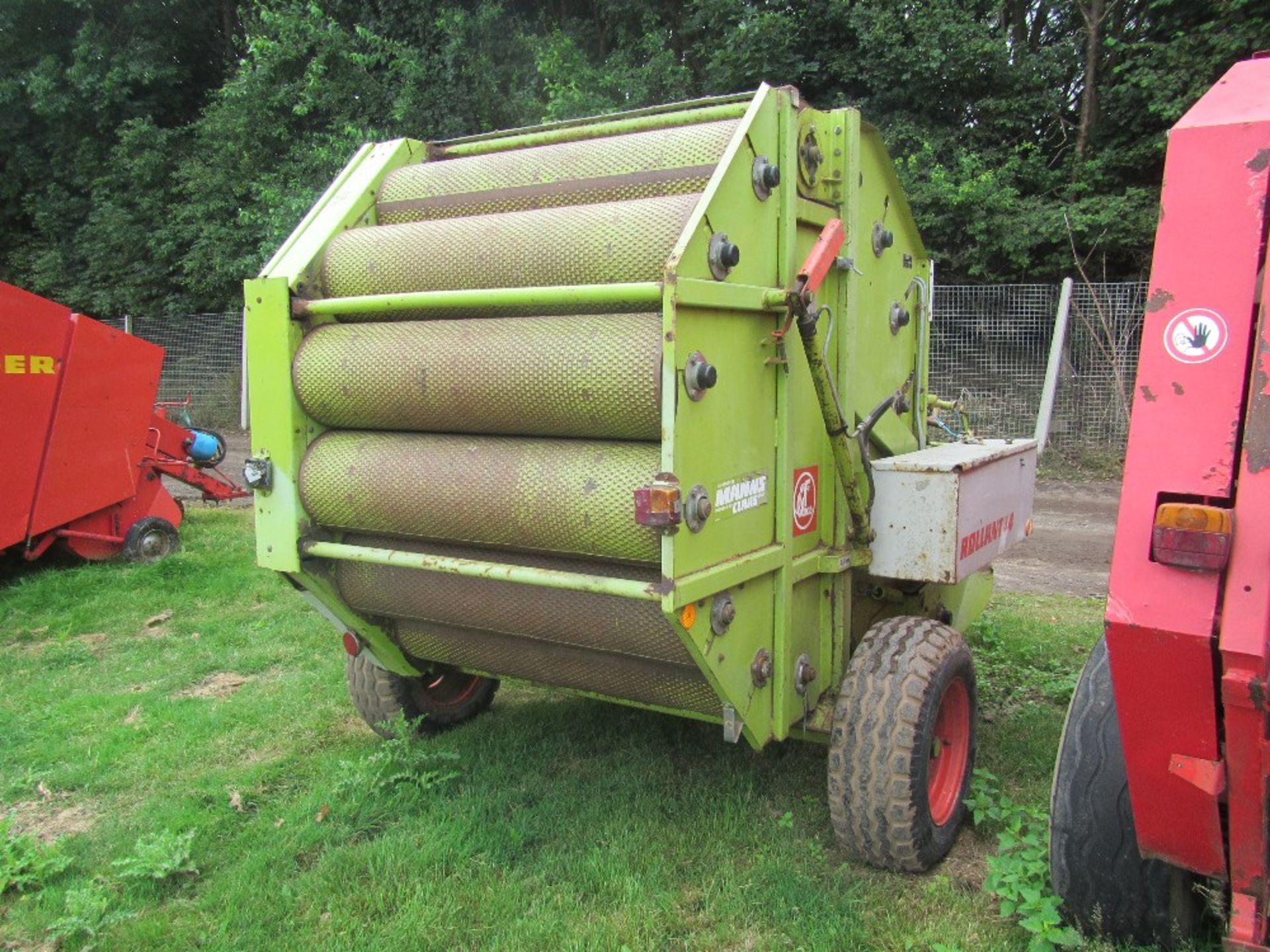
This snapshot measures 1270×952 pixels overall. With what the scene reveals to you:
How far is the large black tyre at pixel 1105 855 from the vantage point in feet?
8.45

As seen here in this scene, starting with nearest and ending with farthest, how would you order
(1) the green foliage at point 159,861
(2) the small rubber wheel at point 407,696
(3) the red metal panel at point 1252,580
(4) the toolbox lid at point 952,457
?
(3) the red metal panel at point 1252,580, (1) the green foliage at point 159,861, (4) the toolbox lid at point 952,457, (2) the small rubber wheel at point 407,696

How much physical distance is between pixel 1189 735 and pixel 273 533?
9.29 ft

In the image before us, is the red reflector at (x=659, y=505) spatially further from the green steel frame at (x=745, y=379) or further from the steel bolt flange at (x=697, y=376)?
the steel bolt flange at (x=697, y=376)

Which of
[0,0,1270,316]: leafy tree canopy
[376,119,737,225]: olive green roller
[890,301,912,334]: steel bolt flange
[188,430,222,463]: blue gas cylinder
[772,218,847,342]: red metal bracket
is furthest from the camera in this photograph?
[0,0,1270,316]: leafy tree canopy

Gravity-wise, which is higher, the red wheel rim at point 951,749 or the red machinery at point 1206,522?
the red machinery at point 1206,522

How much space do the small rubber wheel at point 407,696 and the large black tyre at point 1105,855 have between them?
2.46 meters

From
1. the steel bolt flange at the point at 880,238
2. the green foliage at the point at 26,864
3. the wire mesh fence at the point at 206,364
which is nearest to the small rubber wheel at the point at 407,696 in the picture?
the green foliage at the point at 26,864

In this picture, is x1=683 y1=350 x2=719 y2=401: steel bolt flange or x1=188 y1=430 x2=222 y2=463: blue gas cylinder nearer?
x1=683 y1=350 x2=719 y2=401: steel bolt flange

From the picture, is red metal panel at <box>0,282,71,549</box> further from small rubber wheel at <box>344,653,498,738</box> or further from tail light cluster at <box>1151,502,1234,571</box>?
tail light cluster at <box>1151,502,1234,571</box>

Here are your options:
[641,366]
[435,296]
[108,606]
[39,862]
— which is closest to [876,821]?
[641,366]

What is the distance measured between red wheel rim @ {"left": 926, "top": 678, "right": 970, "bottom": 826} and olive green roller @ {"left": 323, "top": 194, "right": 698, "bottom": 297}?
190 centimetres

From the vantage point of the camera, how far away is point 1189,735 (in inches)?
80.8

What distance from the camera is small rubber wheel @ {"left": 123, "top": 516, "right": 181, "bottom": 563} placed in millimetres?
7504

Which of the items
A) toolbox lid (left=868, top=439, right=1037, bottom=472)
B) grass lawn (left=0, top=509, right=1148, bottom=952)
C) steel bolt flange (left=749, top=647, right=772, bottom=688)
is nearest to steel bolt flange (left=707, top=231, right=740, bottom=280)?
toolbox lid (left=868, top=439, right=1037, bottom=472)
